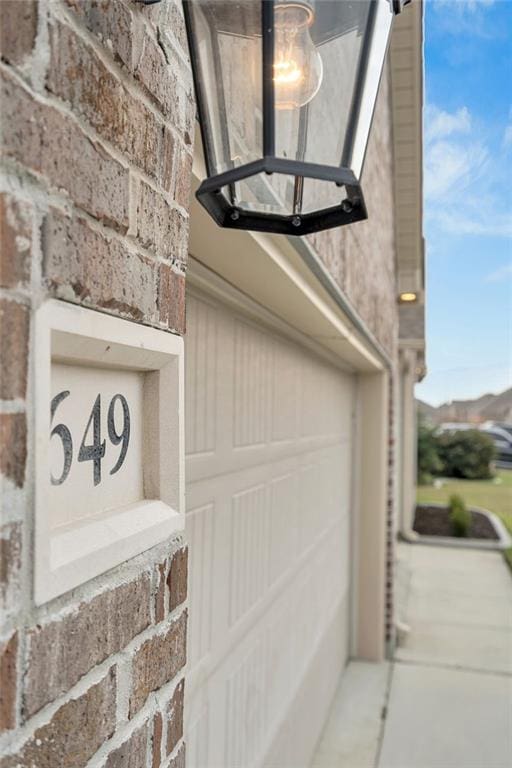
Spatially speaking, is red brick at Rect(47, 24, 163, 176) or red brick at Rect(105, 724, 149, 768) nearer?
red brick at Rect(47, 24, 163, 176)

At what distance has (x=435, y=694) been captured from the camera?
13.6 feet

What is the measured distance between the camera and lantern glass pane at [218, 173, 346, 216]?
0.94 metres

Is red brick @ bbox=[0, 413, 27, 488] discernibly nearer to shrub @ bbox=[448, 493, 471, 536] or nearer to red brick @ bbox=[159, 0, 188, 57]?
red brick @ bbox=[159, 0, 188, 57]

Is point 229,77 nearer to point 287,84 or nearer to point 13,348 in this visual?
point 287,84

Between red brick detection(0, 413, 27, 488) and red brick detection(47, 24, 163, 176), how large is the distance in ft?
1.17

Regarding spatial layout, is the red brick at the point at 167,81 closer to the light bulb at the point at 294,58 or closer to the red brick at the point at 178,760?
the light bulb at the point at 294,58

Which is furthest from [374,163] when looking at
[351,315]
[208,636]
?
[208,636]

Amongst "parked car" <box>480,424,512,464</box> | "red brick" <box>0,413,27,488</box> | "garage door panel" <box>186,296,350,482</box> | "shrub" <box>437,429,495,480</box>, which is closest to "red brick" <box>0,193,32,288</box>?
"red brick" <box>0,413,27,488</box>

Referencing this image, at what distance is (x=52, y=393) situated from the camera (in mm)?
716

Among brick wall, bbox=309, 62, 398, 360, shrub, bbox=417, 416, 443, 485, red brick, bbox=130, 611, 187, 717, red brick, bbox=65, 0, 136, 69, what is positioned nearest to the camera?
red brick, bbox=65, 0, 136, 69

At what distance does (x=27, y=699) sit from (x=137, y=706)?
269 millimetres

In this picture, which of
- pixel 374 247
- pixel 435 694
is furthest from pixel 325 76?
pixel 435 694

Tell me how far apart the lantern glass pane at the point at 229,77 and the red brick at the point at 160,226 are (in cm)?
9

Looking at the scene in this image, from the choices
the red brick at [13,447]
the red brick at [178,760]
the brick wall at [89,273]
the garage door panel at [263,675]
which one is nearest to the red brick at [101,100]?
the brick wall at [89,273]
